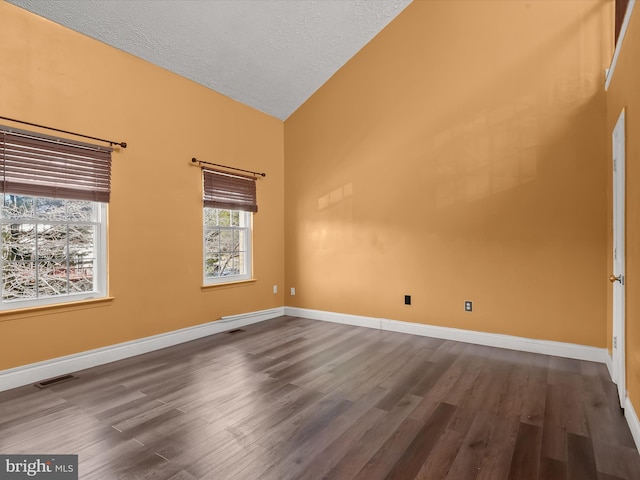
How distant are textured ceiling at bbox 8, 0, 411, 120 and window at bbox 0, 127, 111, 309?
116 cm

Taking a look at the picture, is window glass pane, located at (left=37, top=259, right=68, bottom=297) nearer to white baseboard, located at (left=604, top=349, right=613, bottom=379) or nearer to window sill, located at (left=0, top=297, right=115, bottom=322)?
window sill, located at (left=0, top=297, right=115, bottom=322)

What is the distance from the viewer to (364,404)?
2.64 metres

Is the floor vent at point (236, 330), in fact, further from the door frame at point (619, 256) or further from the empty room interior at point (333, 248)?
the door frame at point (619, 256)

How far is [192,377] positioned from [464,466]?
7.37ft

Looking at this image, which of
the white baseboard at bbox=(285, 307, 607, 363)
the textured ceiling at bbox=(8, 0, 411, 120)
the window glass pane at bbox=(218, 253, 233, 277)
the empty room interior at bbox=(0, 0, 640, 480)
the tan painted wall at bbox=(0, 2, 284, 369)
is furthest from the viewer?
the window glass pane at bbox=(218, 253, 233, 277)

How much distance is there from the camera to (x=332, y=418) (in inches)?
95.7

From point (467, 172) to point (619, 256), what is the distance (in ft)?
5.97

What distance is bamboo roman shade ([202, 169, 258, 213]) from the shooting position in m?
4.55

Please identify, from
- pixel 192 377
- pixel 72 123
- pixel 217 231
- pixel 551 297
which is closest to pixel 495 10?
pixel 551 297

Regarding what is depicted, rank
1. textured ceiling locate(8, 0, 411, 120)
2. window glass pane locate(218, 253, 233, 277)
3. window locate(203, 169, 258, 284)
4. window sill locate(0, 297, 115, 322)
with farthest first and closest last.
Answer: window glass pane locate(218, 253, 233, 277) < window locate(203, 169, 258, 284) < textured ceiling locate(8, 0, 411, 120) < window sill locate(0, 297, 115, 322)

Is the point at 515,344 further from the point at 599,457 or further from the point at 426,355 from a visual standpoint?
the point at 599,457

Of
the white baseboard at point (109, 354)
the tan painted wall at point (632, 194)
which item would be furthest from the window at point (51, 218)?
the tan painted wall at point (632, 194)

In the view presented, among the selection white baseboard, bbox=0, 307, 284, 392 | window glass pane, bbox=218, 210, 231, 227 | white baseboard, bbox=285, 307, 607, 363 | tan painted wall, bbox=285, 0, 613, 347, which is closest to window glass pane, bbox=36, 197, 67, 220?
white baseboard, bbox=0, 307, 284, 392

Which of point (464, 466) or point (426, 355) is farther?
point (426, 355)
